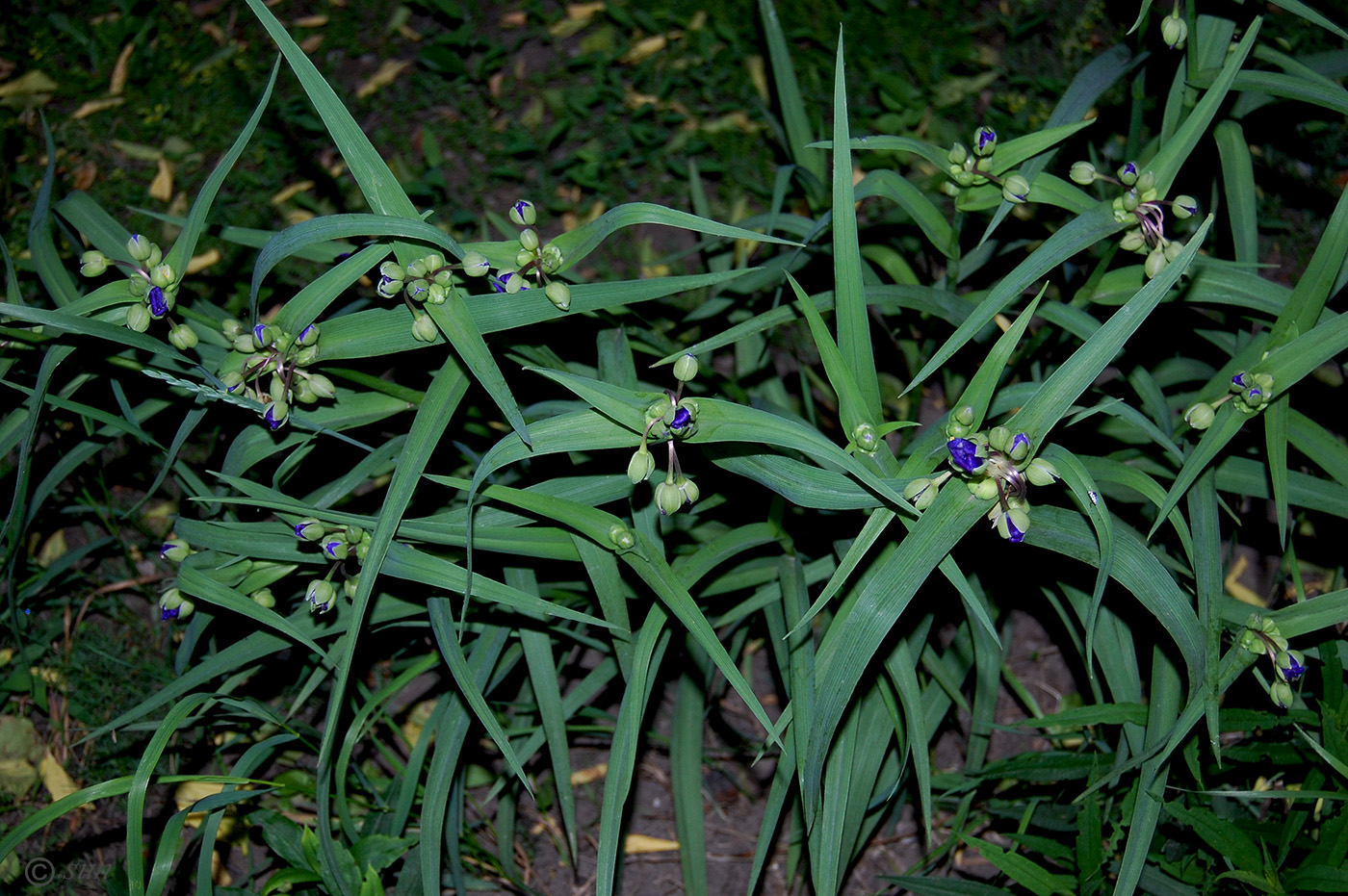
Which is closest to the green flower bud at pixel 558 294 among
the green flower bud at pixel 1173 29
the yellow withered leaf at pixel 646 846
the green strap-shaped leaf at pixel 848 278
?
the green strap-shaped leaf at pixel 848 278

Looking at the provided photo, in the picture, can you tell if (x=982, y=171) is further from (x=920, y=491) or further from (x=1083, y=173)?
(x=920, y=491)

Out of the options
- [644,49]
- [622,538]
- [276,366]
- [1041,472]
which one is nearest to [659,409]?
[622,538]

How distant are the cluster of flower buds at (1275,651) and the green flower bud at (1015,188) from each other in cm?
77

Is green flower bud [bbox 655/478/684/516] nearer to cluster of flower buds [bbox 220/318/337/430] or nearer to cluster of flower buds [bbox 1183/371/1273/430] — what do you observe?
cluster of flower buds [bbox 220/318/337/430]

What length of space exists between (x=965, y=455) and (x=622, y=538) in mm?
525

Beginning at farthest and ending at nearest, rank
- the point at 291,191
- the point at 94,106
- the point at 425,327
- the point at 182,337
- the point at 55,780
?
1. the point at 94,106
2. the point at 291,191
3. the point at 55,780
4. the point at 182,337
5. the point at 425,327

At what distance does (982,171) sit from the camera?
1.50 meters

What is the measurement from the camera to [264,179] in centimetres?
262

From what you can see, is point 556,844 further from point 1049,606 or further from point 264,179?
point 264,179

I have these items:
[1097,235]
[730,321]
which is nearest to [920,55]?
[730,321]

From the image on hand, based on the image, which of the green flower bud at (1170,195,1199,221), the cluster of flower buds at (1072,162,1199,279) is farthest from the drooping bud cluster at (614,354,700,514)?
the green flower bud at (1170,195,1199,221)

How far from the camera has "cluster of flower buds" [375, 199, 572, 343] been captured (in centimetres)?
135

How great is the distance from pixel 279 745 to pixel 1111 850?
178cm

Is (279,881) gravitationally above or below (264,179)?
below
